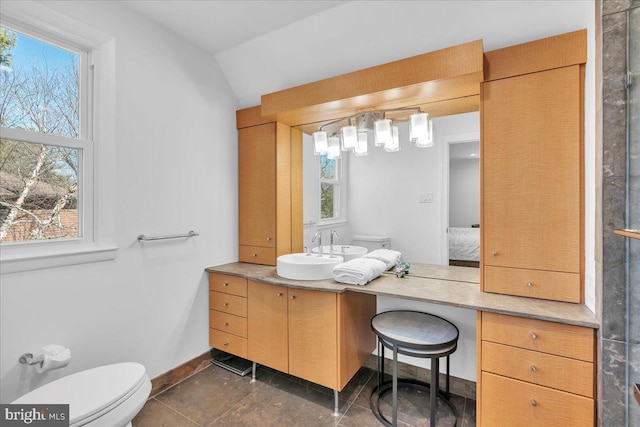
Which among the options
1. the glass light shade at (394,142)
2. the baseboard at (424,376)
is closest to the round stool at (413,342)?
the baseboard at (424,376)

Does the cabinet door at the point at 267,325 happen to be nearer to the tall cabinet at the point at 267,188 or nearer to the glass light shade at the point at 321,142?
the tall cabinet at the point at 267,188

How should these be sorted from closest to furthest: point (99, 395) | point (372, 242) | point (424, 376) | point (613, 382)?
1. point (613, 382)
2. point (99, 395)
3. point (424, 376)
4. point (372, 242)

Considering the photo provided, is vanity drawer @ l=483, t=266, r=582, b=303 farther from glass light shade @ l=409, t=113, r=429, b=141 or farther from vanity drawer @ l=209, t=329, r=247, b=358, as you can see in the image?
vanity drawer @ l=209, t=329, r=247, b=358

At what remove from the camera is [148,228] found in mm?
1904

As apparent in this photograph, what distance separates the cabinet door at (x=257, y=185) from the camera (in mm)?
2336

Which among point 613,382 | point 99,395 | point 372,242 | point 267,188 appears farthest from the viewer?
point 267,188

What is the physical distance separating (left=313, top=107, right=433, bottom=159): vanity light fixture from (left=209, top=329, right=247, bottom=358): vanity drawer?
158cm

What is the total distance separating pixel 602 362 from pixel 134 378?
2068 millimetres

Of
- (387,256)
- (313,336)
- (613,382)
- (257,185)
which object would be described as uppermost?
(257,185)

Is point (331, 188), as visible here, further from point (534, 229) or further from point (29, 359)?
point (29, 359)

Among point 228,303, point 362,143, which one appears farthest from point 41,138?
point 362,143

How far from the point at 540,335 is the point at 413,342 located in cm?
57

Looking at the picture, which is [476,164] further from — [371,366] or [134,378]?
[134,378]

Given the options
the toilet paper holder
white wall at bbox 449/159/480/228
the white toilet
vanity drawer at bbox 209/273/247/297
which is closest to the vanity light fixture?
white wall at bbox 449/159/480/228
